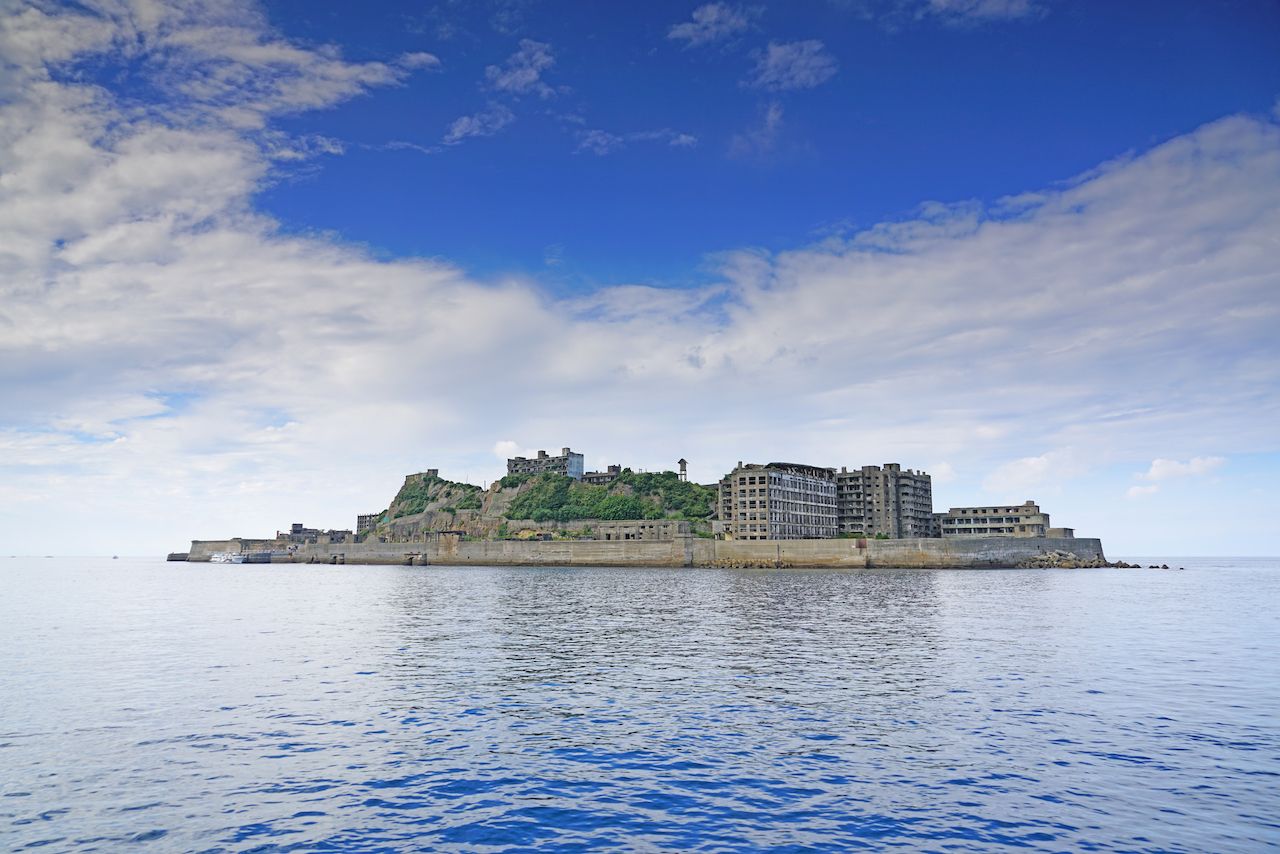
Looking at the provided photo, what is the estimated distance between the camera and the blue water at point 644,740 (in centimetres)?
1903

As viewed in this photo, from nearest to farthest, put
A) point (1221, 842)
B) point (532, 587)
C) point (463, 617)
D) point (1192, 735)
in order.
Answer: point (1221, 842) < point (1192, 735) < point (463, 617) < point (532, 587)

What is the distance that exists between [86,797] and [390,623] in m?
45.9

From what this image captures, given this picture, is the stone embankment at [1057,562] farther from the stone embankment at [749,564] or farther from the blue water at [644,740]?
the blue water at [644,740]

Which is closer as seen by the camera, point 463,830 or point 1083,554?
point 463,830

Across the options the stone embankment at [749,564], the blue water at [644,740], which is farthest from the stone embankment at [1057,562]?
the blue water at [644,740]

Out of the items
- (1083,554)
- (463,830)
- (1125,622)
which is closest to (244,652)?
(463,830)

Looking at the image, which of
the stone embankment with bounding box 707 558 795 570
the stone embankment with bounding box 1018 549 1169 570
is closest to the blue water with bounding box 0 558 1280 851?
the stone embankment with bounding box 707 558 795 570

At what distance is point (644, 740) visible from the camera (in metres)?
26.8

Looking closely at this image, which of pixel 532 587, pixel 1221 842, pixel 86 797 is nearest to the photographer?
pixel 1221 842

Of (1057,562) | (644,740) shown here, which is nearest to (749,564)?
(1057,562)

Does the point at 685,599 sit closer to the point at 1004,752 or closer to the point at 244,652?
the point at 244,652

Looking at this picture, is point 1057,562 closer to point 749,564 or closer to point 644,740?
point 749,564

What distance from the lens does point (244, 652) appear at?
159 ft

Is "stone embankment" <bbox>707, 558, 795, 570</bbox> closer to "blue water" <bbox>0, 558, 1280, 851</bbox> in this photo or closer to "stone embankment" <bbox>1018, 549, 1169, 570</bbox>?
"stone embankment" <bbox>1018, 549, 1169, 570</bbox>
